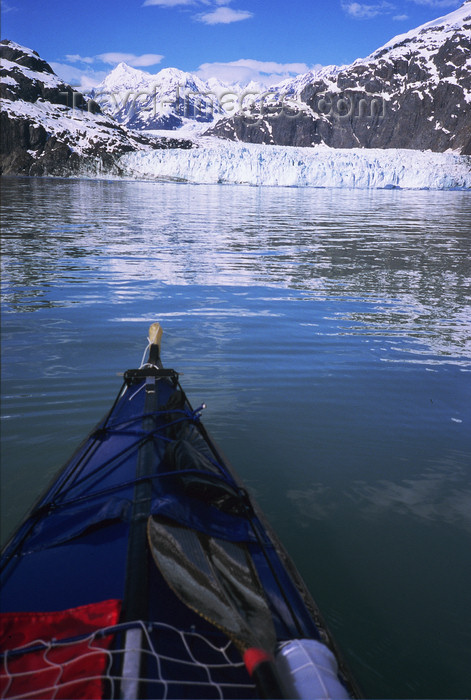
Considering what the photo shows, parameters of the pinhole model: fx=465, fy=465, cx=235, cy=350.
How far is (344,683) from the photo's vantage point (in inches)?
62.4

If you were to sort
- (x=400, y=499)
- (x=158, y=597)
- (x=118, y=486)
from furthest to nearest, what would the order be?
(x=400, y=499), (x=118, y=486), (x=158, y=597)

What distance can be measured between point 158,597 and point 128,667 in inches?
11.7

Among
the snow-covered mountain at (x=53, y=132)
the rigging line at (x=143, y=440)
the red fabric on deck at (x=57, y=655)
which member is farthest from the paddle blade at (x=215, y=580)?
the snow-covered mountain at (x=53, y=132)

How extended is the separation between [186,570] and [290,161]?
5802 centimetres

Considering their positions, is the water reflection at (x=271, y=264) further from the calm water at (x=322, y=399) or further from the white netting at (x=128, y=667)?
the white netting at (x=128, y=667)

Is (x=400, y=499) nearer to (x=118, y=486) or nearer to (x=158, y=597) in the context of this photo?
(x=118, y=486)

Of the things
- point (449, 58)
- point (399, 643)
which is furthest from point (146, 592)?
point (449, 58)

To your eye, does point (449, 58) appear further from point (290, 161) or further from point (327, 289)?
point (327, 289)

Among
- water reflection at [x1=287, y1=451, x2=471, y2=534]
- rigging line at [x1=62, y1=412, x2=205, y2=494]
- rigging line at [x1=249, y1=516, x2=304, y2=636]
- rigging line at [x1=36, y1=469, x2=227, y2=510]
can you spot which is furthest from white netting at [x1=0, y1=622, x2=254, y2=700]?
water reflection at [x1=287, y1=451, x2=471, y2=534]

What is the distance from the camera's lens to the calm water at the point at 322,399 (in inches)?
99.6

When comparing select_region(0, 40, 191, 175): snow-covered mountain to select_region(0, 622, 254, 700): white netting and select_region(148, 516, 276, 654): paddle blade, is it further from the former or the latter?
select_region(0, 622, 254, 700): white netting

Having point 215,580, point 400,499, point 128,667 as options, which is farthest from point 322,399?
point 128,667

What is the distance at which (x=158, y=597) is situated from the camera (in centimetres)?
176

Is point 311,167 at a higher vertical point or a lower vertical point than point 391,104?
lower
